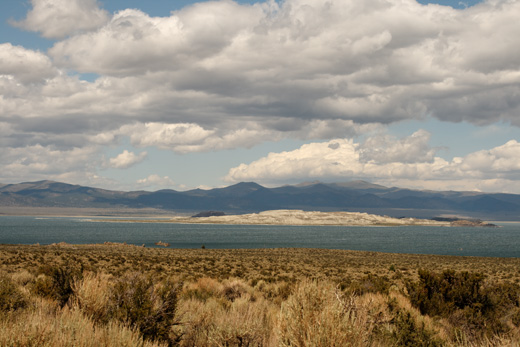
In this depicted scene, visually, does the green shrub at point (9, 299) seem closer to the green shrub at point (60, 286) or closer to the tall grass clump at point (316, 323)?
the green shrub at point (60, 286)

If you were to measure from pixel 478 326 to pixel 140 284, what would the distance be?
824cm

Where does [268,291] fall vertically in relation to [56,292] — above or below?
below

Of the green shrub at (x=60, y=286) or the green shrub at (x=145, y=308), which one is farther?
the green shrub at (x=60, y=286)

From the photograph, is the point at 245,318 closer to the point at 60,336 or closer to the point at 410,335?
the point at 410,335

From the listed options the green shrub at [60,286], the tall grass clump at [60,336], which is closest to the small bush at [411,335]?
the tall grass clump at [60,336]

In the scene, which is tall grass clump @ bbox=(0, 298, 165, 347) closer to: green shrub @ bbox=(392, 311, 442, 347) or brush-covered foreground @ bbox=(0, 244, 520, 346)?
brush-covered foreground @ bbox=(0, 244, 520, 346)

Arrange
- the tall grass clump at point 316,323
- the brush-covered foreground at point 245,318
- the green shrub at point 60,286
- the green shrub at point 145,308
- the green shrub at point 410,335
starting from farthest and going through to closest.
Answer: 1. the green shrub at point 60,286
2. the green shrub at point 410,335
3. the green shrub at point 145,308
4. the brush-covered foreground at point 245,318
5. the tall grass clump at point 316,323

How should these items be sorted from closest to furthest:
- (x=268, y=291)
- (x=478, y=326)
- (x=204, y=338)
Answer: (x=204, y=338), (x=478, y=326), (x=268, y=291)

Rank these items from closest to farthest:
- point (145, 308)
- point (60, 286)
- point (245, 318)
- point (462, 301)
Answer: point (145, 308), point (245, 318), point (60, 286), point (462, 301)

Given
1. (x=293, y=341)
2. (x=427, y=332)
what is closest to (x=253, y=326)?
(x=293, y=341)

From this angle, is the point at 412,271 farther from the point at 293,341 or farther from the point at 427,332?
the point at 293,341

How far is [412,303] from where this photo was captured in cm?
1421

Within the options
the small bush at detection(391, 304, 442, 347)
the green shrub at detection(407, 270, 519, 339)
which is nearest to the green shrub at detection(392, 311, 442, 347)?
the small bush at detection(391, 304, 442, 347)

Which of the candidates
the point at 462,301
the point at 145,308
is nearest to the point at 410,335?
the point at 462,301
